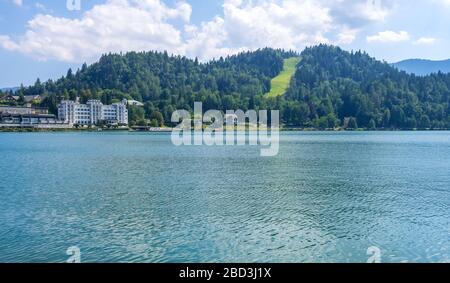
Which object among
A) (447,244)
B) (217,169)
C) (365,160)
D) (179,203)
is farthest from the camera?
(365,160)

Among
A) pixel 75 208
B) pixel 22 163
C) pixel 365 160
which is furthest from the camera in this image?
pixel 365 160

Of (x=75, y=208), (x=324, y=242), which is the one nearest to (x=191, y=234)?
(x=324, y=242)

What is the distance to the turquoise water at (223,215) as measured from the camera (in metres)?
18.6

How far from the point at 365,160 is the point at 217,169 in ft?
72.2

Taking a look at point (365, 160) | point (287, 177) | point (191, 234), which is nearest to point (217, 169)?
point (287, 177)

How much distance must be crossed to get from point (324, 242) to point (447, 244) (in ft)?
18.0

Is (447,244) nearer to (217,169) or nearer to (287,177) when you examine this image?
(287,177)

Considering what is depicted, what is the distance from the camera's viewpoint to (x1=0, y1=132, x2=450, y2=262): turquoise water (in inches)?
734

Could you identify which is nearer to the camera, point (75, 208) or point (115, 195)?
point (75, 208)

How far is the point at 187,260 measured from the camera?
17.7 m

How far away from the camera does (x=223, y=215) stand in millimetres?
24938

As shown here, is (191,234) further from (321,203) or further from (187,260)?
(321,203)
